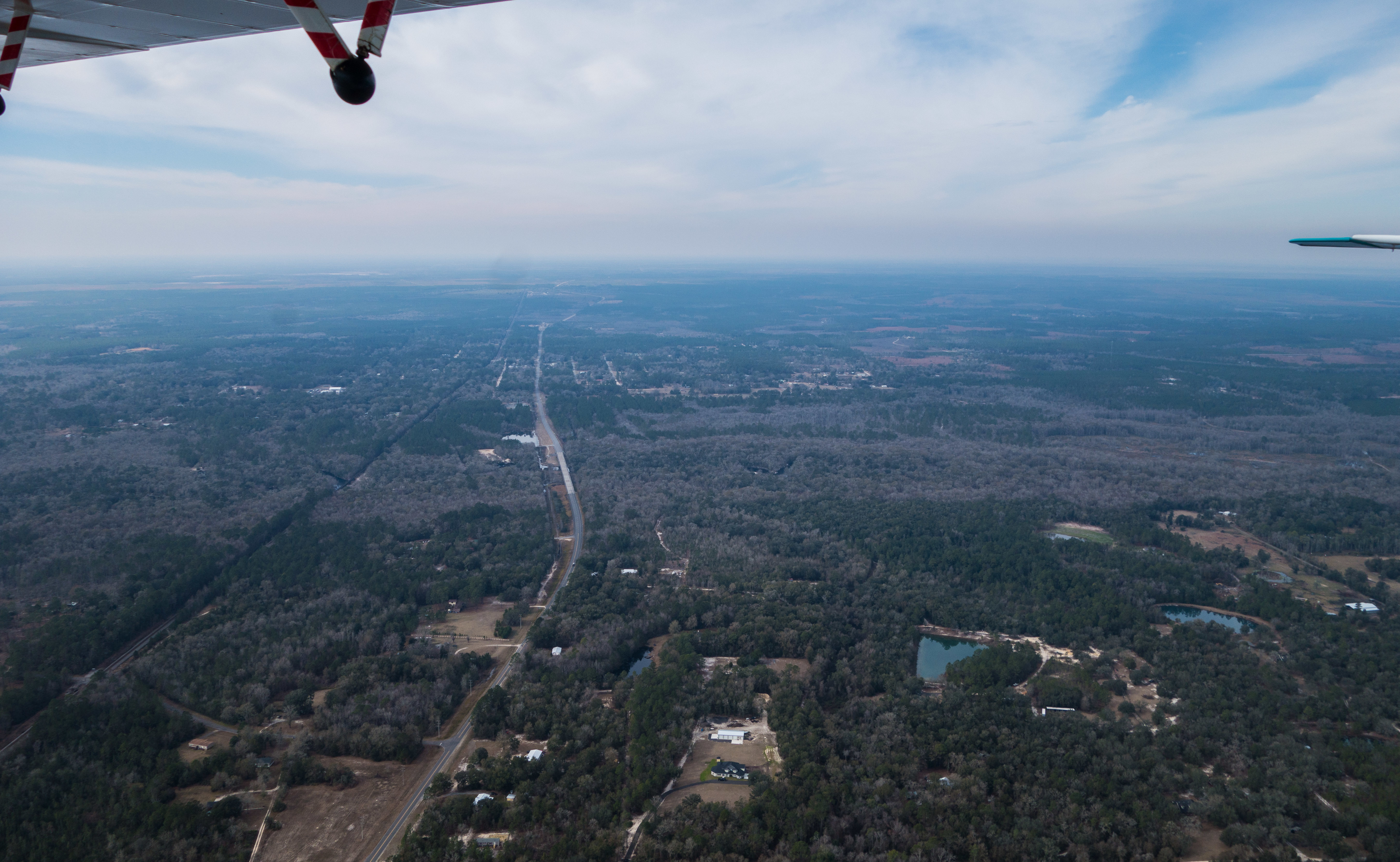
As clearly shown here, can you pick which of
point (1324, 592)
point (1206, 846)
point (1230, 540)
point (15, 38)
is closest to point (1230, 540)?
point (1230, 540)

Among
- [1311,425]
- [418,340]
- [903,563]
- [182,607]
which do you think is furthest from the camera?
[418,340]

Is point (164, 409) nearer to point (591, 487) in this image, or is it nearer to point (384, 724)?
point (591, 487)

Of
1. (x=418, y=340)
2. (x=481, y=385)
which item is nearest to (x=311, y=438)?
(x=481, y=385)

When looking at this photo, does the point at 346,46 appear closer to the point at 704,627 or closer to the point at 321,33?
the point at 321,33

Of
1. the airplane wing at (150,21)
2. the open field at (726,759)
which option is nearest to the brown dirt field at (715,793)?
the open field at (726,759)

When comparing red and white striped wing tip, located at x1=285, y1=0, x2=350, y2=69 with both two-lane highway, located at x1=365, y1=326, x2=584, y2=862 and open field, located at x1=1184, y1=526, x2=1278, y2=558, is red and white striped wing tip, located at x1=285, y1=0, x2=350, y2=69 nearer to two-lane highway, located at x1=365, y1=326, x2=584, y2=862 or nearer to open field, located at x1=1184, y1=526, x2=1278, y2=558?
two-lane highway, located at x1=365, y1=326, x2=584, y2=862

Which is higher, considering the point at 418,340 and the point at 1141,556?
the point at 418,340
